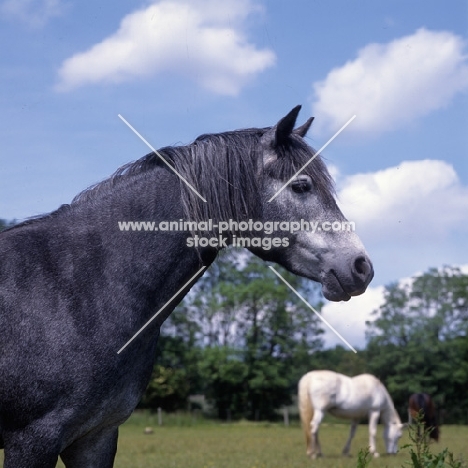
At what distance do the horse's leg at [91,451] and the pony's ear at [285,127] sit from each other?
1986 mm

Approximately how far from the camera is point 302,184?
12.8 feet

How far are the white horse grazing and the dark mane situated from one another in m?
15.8

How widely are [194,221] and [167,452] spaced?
14.8m

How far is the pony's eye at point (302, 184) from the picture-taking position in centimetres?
391

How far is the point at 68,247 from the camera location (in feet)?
12.6

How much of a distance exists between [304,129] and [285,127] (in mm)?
427

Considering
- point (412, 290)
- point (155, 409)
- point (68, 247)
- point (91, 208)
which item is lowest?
point (155, 409)

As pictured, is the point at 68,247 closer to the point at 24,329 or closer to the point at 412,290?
the point at 24,329

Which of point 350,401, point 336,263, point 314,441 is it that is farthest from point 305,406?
point 336,263

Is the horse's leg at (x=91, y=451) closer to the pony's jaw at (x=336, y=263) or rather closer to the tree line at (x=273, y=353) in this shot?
the pony's jaw at (x=336, y=263)

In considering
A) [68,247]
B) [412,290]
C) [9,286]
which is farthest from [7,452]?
[412,290]

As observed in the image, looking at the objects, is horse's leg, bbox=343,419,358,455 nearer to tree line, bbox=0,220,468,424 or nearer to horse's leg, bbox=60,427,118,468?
horse's leg, bbox=60,427,118,468

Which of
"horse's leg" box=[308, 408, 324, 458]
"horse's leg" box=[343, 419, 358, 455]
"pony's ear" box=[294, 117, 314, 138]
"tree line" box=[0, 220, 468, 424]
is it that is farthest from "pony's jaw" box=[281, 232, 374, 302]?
"tree line" box=[0, 220, 468, 424]

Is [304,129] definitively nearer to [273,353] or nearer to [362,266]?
[362,266]
